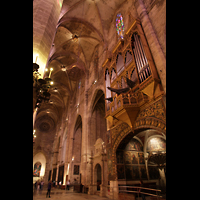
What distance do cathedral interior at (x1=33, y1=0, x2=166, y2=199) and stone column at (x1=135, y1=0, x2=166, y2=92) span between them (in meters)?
0.04

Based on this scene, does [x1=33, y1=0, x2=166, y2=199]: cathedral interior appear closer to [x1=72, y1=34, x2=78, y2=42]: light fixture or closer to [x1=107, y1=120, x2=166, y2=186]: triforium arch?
[x1=107, y1=120, x2=166, y2=186]: triforium arch

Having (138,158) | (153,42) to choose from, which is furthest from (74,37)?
(138,158)

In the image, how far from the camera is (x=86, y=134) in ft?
44.0

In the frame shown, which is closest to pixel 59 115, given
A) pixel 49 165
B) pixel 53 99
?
pixel 53 99

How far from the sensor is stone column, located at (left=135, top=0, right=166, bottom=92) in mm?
5438

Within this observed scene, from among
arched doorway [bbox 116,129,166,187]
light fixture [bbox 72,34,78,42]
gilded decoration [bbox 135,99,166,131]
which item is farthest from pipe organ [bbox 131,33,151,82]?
light fixture [bbox 72,34,78,42]

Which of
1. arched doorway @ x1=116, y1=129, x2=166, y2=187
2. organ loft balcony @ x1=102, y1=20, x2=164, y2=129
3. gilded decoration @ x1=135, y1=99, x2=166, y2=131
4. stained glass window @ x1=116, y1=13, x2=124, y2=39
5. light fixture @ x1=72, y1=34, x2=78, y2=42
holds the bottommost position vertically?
arched doorway @ x1=116, y1=129, x2=166, y2=187

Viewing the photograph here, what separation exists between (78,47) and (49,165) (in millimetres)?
25106

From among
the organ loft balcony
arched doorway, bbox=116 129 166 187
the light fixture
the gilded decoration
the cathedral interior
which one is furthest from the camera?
the light fixture

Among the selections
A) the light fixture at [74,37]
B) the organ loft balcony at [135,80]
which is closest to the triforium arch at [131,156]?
the organ loft balcony at [135,80]

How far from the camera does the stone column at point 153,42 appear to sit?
214 inches

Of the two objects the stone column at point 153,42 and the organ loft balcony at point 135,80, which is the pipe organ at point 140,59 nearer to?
the organ loft balcony at point 135,80
